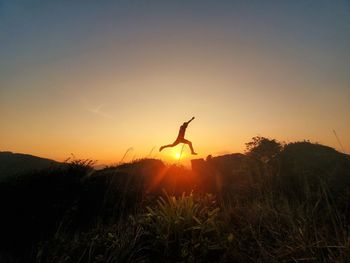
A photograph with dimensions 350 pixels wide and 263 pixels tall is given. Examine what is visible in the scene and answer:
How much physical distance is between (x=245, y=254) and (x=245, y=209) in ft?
8.69

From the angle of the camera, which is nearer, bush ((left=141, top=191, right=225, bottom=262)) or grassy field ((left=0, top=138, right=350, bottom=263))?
grassy field ((left=0, top=138, right=350, bottom=263))

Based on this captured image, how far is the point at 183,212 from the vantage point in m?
6.61

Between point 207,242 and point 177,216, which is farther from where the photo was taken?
point 177,216

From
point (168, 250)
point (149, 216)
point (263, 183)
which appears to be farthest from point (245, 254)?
point (263, 183)

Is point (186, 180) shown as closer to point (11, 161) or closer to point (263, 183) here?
point (263, 183)

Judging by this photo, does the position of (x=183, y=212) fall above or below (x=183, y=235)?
above

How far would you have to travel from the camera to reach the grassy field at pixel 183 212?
4.92m

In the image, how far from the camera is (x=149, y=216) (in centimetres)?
675

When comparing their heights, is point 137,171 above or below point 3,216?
above

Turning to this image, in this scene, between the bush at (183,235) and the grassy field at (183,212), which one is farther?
the bush at (183,235)

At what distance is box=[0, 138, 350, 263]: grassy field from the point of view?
4922mm

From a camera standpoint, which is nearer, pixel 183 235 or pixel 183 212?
pixel 183 235

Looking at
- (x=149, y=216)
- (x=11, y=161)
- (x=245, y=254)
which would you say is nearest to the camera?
(x=245, y=254)

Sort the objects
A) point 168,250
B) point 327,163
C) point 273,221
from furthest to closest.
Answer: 1. point 327,163
2. point 273,221
3. point 168,250
